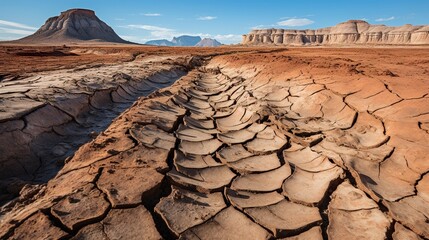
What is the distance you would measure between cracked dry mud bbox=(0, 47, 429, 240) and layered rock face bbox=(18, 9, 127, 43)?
197ft

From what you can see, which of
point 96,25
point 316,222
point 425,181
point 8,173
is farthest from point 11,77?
point 96,25

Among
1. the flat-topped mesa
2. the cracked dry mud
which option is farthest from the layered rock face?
the cracked dry mud

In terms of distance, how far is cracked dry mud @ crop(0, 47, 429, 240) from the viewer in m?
1.44

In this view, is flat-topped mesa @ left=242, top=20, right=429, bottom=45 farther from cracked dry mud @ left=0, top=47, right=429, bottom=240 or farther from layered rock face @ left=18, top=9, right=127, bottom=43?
cracked dry mud @ left=0, top=47, right=429, bottom=240

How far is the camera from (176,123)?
316 centimetres

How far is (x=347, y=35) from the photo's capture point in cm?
6153

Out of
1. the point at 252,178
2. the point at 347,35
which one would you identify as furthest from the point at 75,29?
the point at 252,178

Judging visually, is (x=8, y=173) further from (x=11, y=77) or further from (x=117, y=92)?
(x=11, y=77)

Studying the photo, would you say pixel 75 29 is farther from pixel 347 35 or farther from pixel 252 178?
pixel 252 178

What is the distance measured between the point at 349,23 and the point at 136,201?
77757 mm

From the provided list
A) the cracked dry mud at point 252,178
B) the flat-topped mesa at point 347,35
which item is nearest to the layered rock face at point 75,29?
the flat-topped mesa at point 347,35

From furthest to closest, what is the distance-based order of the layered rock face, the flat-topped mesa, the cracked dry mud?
the layered rock face, the flat-topped mesa, the cracked dry mud

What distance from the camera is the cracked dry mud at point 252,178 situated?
1.44 metres

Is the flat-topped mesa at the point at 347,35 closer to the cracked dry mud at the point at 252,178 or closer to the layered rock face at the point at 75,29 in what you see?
the layered rock face at the point at 75,29
